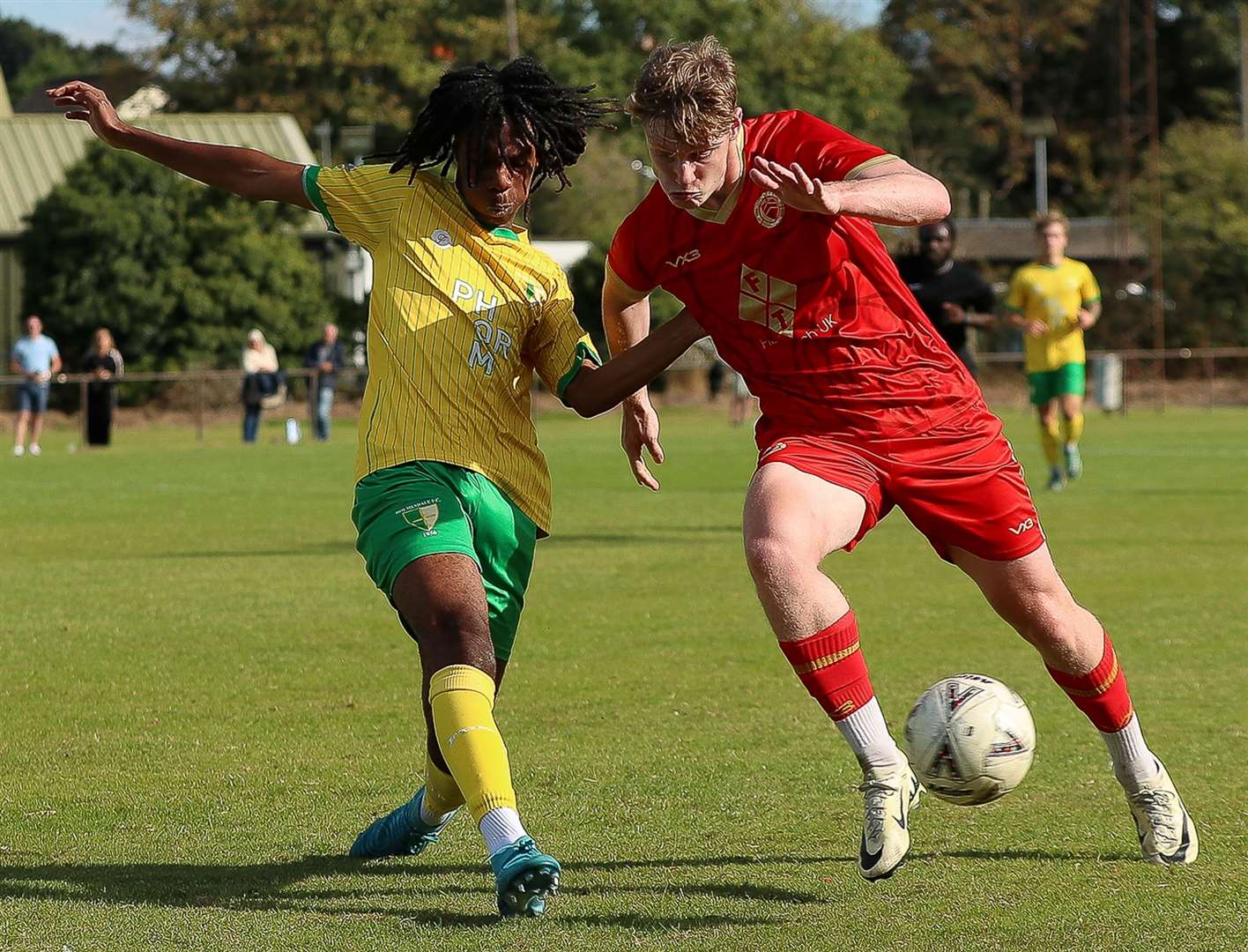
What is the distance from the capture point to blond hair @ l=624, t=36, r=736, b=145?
4512 mm

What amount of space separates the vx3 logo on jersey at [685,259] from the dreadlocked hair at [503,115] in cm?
44

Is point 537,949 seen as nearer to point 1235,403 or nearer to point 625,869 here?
point 625,869

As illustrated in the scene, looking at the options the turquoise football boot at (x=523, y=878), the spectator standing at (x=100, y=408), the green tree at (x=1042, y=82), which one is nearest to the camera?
the turquoise football boot at (x=523, y=878)

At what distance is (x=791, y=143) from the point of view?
16.1ft

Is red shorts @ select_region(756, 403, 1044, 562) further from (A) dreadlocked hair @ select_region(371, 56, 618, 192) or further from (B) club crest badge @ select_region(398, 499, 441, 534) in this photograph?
(A) dreadlocked hair @ select_region(371, 56, 618, 192)

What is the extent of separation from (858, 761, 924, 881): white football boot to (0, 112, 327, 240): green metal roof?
3933 centimetres

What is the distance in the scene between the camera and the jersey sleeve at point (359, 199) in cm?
497

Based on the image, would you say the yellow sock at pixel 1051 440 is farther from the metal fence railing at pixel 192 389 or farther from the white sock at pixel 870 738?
the metal fence railing at pixel 192 389

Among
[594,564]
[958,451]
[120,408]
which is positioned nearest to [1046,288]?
[594,564]

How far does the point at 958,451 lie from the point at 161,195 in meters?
37.0

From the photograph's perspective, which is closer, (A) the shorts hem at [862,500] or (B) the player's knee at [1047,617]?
(A) the shorts hem at [862,500]

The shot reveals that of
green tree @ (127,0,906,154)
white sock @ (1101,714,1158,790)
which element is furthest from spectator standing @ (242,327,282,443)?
white sock @ (1101,714,1158,790)

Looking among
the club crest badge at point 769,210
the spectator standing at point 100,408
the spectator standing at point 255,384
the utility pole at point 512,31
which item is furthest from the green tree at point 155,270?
the club crest badge at point 769,210

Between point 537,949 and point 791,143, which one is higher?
point 791,143
